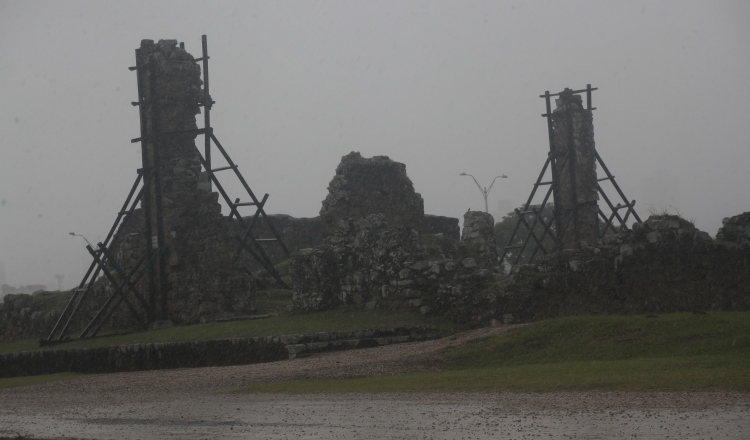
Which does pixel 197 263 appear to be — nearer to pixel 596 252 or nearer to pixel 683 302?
pixel 596 252

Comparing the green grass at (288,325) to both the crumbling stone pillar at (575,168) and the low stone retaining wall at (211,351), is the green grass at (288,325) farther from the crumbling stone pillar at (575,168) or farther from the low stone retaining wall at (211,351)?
the crumbling stone pillar at (575,168)

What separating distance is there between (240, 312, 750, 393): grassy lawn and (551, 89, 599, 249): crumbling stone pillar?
827 inches

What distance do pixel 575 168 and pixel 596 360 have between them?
23747 millimetres

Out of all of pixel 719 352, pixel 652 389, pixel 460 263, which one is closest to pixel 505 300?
pixel 460 263

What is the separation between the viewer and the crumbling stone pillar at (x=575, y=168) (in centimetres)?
3753

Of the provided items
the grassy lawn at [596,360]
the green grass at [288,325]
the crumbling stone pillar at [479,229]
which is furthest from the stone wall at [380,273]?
the crumbling stone pillar at [479,229]

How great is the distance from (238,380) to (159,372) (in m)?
4.02

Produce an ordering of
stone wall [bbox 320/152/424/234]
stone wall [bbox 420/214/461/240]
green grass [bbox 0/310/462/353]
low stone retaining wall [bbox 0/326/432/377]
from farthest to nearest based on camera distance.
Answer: stone wall [bbox 420/214/461/240]
stone wall [bbox 320/152/424/234]
green grass [bbox 0/310/462/353]
low stone retaining wall [bbox 0/326/432/377]

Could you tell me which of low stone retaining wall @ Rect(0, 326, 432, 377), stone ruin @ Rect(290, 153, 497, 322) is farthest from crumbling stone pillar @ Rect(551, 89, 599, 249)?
low stone retaining wall @ Rect(0, 326, 432, 377)

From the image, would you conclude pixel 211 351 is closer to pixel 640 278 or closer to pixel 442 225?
pixel 640 278

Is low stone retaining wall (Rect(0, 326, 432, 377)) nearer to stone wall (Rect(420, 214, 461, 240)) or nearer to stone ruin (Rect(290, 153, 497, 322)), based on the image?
stone ruin (Rect(290, 153, 497, 322))

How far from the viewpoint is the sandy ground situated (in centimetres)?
873

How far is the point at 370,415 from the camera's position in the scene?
10.4 m

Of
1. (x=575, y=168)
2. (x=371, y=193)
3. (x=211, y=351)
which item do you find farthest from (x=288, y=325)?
(x=575, y=168)
